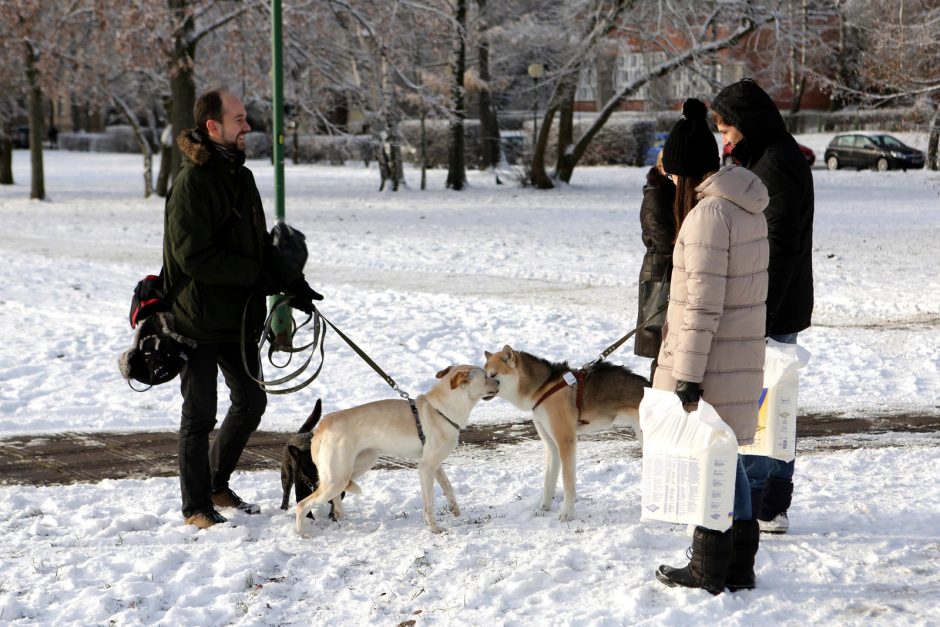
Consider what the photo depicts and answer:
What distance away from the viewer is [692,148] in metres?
4.43

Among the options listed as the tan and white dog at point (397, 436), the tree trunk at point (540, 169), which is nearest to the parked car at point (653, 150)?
the tree trunk at point (540, 169)

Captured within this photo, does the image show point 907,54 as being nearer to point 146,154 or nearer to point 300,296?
point 300,296

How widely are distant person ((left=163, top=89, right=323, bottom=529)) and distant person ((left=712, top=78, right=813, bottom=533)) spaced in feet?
7.94

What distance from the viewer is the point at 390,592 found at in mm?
4426

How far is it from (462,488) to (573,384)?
3.34 ft

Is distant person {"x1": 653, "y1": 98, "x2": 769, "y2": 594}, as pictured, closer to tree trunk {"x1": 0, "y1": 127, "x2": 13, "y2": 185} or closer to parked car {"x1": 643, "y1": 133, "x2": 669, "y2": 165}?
tree trunk {"x1": 0, "y1": 127, "x2": 13, "y2": 185}

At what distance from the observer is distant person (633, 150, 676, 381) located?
5359mm

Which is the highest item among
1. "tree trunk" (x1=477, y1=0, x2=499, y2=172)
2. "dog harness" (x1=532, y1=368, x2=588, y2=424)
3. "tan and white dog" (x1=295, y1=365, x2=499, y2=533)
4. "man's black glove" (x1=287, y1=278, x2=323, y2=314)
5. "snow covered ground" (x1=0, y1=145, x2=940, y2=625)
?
"tree trunk" (x1=477, y1=0, x2=499, y2=172)

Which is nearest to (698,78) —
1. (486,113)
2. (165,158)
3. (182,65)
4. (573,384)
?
(486,113)

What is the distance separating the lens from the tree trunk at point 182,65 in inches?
810

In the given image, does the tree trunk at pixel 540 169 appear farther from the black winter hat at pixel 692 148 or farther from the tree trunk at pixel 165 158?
the black winter hat at pixel 692 148

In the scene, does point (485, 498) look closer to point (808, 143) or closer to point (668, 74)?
point (668, 74)

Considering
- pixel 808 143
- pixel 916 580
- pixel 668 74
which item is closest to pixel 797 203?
pixel 916 580

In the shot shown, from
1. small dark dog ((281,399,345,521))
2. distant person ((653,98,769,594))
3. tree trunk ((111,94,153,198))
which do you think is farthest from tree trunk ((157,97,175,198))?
distant person ((653,98,769,594))
